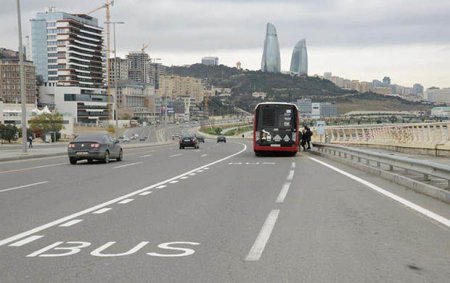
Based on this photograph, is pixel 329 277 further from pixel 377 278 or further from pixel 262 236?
pixel 262 236

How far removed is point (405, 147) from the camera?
33.4m

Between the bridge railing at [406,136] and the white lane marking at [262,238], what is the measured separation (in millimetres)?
19875

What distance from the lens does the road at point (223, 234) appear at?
19.5 ft

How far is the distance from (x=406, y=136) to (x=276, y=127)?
9.13m

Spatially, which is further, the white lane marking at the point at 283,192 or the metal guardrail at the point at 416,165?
the white lane marking at the point at 283,192

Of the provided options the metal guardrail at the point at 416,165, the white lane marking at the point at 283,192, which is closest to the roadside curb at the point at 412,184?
the metal guardrail at the point at 416,165

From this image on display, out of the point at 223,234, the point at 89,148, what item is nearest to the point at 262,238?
the point at 223,234

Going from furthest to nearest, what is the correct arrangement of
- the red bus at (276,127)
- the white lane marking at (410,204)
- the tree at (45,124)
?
the tree at (45,124)
the red bus at (276,127)
the white lane marking at (410,204)

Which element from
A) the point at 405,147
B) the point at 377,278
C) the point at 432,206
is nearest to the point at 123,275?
the point at 377,278

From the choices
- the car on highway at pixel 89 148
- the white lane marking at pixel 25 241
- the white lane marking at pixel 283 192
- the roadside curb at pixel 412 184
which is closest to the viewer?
the white lane marking at pixel 25 241

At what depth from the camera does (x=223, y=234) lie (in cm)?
811

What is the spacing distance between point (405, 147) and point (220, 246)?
2844 cm

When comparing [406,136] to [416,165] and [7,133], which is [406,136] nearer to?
[416,165]

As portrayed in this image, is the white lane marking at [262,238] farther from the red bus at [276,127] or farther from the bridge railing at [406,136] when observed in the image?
the red bus at [276,127]
